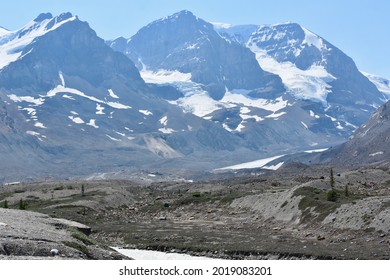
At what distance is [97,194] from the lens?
5546 inches

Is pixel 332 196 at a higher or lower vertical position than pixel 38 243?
higher

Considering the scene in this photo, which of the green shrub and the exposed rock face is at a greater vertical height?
the green shrub

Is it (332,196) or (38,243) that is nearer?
(38,243)

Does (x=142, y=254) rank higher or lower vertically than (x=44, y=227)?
lower

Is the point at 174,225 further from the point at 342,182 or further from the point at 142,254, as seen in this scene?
the point at 342,182

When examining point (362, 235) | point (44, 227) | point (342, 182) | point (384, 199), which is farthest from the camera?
point (342, 182)

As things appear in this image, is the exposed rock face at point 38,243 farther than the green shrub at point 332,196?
No

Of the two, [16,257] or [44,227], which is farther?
[44,227]

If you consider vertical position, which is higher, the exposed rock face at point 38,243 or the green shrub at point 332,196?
the green shrub at point 332,196

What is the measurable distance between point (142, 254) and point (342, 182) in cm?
6568

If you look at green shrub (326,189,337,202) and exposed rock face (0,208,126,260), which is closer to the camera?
exposed rock face (0,208,126,260)
